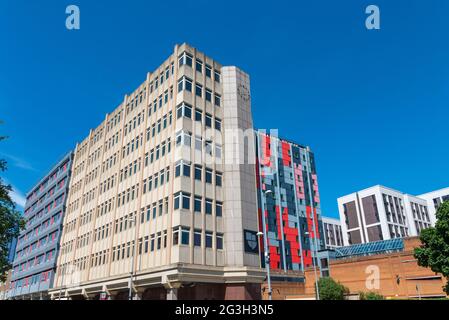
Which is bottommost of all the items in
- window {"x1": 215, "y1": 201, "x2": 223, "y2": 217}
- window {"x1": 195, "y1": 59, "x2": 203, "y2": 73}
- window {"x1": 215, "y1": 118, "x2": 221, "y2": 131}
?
window {"x1": 215, "y1": 201, "x2": 223, "y2": 217}

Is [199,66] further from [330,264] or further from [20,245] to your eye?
[20,245]

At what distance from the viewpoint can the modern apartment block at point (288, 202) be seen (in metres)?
83.6

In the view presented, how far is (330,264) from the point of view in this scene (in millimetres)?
69000

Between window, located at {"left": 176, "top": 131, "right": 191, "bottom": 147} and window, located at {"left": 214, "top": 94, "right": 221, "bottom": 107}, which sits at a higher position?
window, located at {"left": 214, "top": 94, "right": 221, "bottom": 107}

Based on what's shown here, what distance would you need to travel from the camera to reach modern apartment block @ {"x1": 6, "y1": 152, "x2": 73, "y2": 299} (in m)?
57.4

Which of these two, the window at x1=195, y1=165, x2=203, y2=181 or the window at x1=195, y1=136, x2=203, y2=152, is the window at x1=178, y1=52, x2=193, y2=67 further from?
the window at x1=195, y1=165, x2=203, y2=181

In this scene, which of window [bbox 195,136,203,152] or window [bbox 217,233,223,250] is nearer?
window [bbox 217,233,223,250]

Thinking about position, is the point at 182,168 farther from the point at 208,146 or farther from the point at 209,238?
the point at 209,238

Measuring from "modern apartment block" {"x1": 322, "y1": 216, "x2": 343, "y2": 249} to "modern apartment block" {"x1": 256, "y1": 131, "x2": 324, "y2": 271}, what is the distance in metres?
34.2

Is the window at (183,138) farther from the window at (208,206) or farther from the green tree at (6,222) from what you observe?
the green tree at (6,222)

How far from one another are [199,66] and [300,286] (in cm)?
5287

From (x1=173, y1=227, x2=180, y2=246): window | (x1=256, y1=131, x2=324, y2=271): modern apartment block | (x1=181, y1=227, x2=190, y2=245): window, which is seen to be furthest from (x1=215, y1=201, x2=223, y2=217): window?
(x1=256, y1=131, x2=324, y2=271): modern apartment block

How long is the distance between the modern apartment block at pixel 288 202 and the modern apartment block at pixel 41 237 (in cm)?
4143

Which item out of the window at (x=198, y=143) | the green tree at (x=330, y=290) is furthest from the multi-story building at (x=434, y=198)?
the window at (x=198, y=143)
